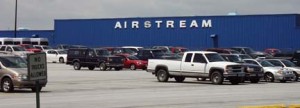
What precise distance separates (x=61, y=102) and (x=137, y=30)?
67088mm

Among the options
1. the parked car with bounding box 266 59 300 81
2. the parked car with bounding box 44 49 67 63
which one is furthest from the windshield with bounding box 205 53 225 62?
the parked car with bounding box 44 49 67 63

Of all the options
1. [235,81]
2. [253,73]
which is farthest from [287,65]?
[235,81]

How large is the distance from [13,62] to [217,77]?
1118 cm

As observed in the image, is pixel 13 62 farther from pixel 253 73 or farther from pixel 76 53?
pixel 76 53

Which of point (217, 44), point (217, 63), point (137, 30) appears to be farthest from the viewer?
point (137, 30)

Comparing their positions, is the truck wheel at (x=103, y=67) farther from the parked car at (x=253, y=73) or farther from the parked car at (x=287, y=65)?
the parked car at (x=253, y=73)

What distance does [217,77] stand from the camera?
33.8m

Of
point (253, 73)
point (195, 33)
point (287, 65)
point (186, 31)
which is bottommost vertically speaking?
point (253, 73)

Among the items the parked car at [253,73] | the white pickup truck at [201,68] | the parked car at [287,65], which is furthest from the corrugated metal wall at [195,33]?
the white pickup truck at [201,68]

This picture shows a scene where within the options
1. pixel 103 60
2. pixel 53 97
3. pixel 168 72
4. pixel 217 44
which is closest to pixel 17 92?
pixel 53 97

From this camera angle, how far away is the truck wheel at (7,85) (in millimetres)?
26031

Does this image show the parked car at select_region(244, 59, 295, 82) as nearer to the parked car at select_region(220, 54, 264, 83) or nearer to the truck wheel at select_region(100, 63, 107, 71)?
the parked car at select_region(220, 54, 264, 83)

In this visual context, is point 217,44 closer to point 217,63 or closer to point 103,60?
point 103,60

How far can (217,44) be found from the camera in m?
79.8
